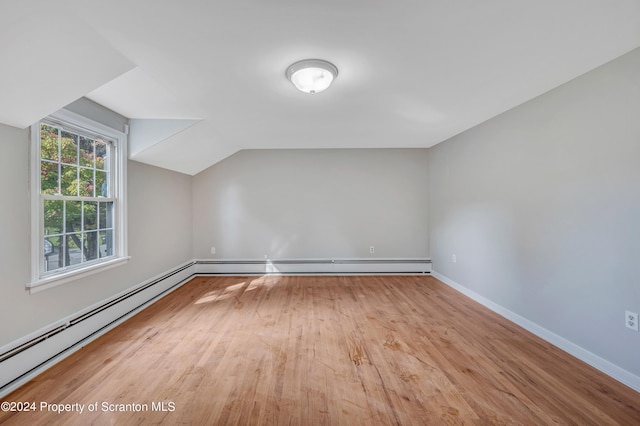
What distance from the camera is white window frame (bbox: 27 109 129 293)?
1957 mm

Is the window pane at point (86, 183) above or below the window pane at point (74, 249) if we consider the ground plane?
above

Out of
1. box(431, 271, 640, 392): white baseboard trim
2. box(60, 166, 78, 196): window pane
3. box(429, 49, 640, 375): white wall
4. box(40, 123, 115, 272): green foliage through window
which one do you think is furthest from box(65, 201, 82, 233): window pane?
box(431, 271, 640, 392): white baseboard trim

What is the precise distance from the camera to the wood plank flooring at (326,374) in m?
1.56

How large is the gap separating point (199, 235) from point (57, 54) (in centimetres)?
347

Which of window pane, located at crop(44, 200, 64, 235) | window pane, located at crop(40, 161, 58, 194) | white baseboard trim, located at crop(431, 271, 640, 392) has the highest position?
window pane, located at crop(40, 161, 58, 194)

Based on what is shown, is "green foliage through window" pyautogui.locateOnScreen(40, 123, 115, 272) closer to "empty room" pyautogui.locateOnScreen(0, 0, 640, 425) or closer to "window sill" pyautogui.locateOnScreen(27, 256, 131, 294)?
"empty room" pyautogui.locateOnScreen(0, 0, 640, 425)

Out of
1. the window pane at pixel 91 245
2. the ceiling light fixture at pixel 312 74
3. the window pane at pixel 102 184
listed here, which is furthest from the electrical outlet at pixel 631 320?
the window pane at pixel 102 184

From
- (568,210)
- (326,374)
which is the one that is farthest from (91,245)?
(568,210)

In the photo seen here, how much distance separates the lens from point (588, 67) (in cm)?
192

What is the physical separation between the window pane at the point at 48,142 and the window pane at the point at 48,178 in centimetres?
7

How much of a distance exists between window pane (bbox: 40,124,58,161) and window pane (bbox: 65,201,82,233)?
43 cm

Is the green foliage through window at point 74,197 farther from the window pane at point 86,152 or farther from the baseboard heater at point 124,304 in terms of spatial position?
the baseboard heater at point 124,304

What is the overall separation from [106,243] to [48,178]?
0.92 m

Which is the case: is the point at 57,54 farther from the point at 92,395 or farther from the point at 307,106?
the point at 92,395
